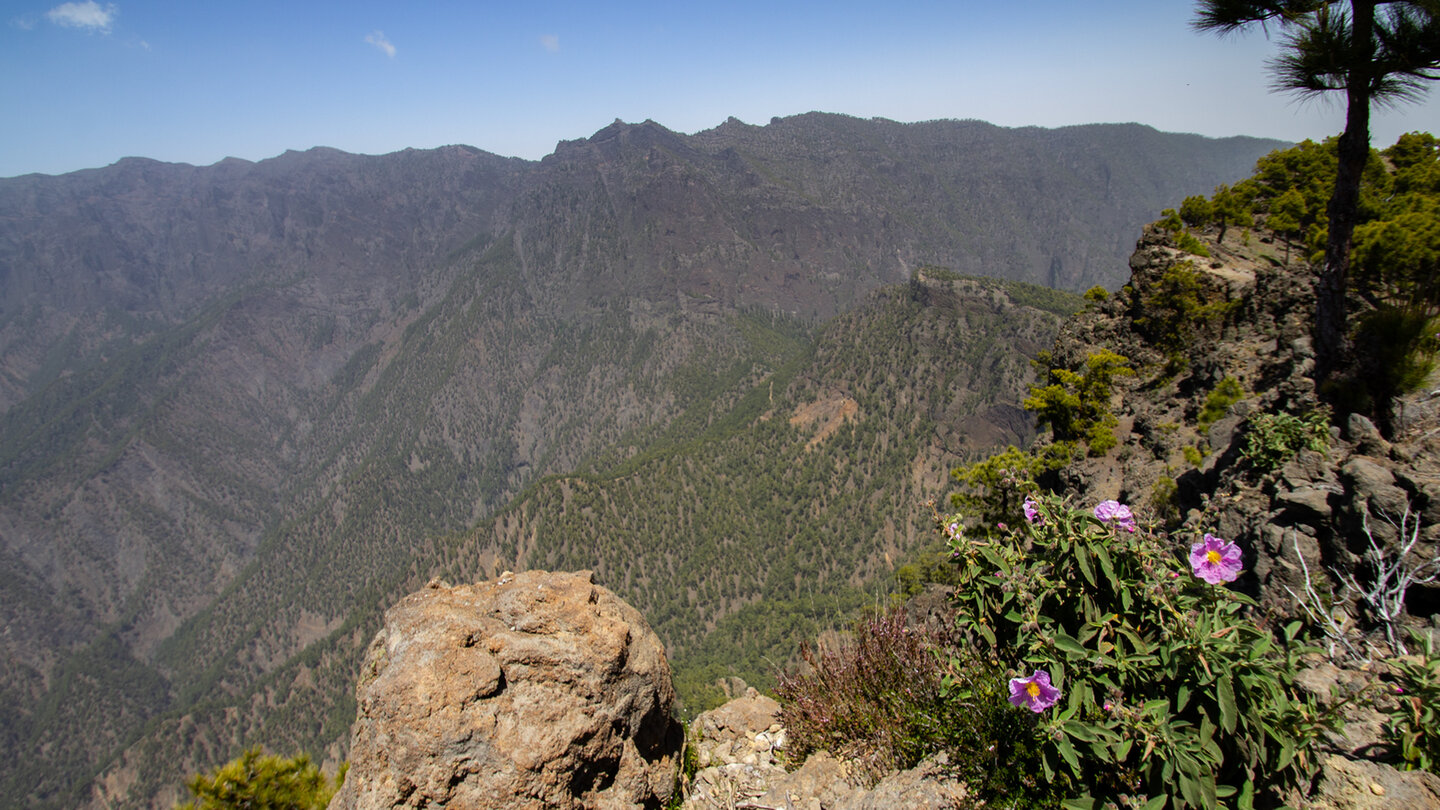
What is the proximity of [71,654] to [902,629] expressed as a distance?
232 meters

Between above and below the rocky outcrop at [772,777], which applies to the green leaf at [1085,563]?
above

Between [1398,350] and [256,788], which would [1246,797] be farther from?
[256,788]

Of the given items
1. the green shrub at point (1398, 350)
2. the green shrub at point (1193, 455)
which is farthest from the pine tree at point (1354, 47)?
the green shrub at point (1193, 455)

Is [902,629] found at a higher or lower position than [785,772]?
higher

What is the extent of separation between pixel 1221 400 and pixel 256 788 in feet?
74.6

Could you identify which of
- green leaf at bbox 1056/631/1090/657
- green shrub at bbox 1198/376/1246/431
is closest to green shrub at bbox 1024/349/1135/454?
green shrub at bbox 1198/376/1246/431

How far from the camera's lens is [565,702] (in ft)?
19.0

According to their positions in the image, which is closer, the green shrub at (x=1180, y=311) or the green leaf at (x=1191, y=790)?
the green leaf at (x=1191, y=790)

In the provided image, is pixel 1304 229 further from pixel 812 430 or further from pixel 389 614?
pixel 812 430

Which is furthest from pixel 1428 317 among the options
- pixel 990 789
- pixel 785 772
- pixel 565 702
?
pixel 565 702

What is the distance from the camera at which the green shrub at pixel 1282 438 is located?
9703 mm

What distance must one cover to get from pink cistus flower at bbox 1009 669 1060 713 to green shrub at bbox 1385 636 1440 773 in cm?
205

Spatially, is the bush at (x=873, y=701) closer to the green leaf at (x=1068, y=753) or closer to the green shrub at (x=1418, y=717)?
the green leaf at (x=1068, y=753)

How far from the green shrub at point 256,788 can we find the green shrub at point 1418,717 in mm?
12046
